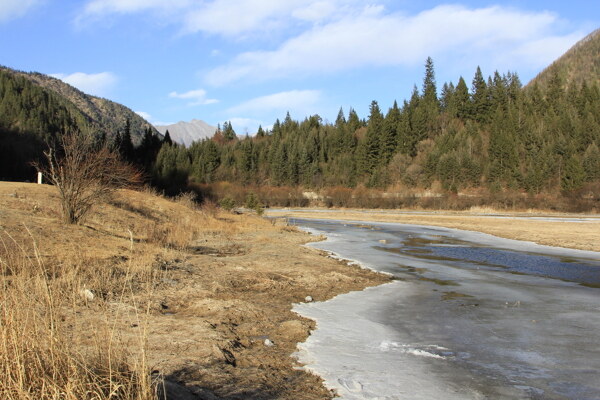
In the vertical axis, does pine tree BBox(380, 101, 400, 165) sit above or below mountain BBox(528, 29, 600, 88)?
below

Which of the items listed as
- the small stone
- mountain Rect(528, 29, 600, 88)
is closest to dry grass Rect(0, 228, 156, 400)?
the small stone

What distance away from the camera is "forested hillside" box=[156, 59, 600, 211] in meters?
80.7

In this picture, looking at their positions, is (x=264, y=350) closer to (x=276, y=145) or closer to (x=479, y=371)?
(x=479, y=371)

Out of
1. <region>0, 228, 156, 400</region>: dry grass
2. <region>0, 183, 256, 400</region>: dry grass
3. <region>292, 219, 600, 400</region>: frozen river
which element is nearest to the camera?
<region>0, 228, 156, 400</region>: dry grass

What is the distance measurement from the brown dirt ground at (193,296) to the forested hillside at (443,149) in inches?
2489

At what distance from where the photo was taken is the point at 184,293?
1034 cm

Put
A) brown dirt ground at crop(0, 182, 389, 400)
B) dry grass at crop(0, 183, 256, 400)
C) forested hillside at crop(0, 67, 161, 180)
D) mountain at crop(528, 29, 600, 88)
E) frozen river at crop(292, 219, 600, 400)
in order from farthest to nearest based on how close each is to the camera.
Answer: mountain at crop(528, 29, 600, 88) → forested hillside at crop(0, 67, 161, 180) → frozen river at crop(292, 219, 600, 400) → brown dirt ground at crop(0, 182, 389, 400) → dry grass at crop(0, 183, 256, 400)

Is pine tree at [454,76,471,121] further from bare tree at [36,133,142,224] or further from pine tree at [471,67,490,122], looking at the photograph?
bare tree at [36,133,142,224]

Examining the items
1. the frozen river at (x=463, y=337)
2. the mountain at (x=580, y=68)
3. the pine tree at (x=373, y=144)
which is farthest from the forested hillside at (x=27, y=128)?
the mountain at (x=580, y=68)

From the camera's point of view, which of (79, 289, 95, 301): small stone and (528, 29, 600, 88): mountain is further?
(528, 29, 600, 88): mountain

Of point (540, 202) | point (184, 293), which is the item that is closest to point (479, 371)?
point (184, 293)

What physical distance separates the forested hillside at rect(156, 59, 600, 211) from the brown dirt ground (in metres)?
63.2

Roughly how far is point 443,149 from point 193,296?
92.4 metres

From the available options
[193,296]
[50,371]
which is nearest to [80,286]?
[193,296]
